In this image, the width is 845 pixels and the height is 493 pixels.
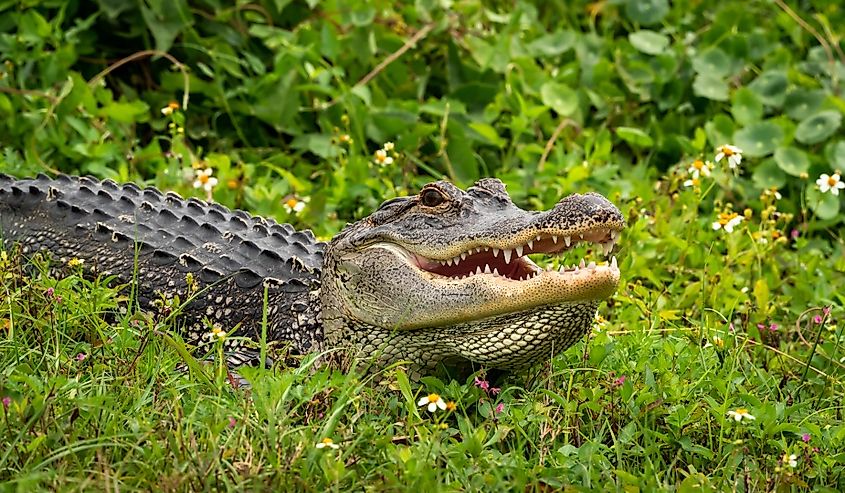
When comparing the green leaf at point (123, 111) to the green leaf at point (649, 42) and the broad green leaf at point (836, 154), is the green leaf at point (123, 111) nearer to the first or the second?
the green leaf at point (649, 42)

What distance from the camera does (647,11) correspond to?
26.1ft

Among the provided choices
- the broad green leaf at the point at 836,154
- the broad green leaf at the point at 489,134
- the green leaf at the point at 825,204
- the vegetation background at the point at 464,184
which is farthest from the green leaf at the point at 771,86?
the broad green leaf at the point at 489,134

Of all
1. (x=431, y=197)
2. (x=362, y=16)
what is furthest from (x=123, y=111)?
(x=431, y=197)

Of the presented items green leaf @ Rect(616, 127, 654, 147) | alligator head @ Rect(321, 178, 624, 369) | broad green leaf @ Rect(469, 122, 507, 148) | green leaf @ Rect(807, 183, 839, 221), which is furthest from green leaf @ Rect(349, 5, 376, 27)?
alligator head @ Rect(321, 178, 624, 369)

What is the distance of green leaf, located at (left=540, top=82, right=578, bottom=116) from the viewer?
7.00 meters

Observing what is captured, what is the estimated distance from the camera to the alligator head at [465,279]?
3775 mm

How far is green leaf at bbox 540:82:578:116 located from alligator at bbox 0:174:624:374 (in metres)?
2.32

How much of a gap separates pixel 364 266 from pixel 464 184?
237 centimetres

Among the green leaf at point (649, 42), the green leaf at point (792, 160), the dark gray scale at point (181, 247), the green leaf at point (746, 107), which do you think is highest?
the dark gray scale at point (181, 247)

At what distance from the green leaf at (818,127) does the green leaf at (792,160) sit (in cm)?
19

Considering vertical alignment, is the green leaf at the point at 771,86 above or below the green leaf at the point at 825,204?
above

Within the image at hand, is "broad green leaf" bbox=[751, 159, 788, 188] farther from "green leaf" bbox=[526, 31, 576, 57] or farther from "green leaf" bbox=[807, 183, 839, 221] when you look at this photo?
"green leaf" bbox=[526, 31, 576, 57]

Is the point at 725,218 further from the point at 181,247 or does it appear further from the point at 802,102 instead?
the point at 802,102

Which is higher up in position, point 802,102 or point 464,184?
point 802,102
